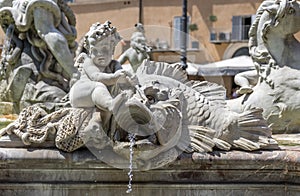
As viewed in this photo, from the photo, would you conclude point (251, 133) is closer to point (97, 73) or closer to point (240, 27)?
point (97, 73)

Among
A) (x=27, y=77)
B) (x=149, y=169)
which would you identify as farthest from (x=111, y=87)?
(x=27, y=77)

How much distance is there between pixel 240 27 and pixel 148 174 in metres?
26.8

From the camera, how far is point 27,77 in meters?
6.76

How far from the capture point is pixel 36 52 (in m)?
6.82

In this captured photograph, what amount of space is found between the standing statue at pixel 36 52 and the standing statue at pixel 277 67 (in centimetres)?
251

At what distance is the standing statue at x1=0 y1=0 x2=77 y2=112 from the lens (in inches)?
260

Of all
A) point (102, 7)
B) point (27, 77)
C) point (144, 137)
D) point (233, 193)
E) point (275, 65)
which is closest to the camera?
point (144, 137)

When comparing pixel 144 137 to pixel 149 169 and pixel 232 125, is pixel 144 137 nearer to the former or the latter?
pixel 149 169

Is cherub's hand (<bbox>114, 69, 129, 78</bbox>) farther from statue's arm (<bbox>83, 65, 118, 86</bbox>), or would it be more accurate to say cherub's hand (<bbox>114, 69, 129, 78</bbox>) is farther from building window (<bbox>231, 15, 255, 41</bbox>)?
building window (<bbox>231, 15, 255, 41</bbox>)

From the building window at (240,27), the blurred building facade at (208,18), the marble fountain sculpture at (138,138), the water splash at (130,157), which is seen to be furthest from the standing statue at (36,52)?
the building window at (240,27)

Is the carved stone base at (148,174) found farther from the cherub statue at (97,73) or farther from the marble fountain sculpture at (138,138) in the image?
the cherub statue at (97,73)

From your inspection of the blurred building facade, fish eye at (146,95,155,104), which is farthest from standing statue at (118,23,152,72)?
Result: the blurred building facade

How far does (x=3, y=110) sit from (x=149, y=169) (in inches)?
157

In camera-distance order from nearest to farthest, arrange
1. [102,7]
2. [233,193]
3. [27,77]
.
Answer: [233,193] → [27,77] → [102,7]
